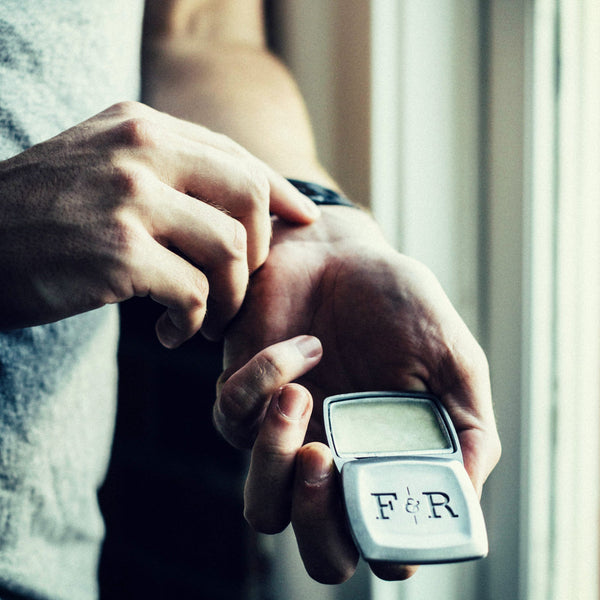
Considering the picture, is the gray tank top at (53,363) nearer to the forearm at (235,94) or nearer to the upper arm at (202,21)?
the forearm at (235,94)

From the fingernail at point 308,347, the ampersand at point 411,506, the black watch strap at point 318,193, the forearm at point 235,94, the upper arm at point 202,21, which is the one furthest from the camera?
the upper arm at point 202,21

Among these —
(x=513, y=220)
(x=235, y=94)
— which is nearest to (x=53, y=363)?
(x=235, y=94)

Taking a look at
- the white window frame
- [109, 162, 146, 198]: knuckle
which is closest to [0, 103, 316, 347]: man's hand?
[109, 162, 146, 198]: knuckle

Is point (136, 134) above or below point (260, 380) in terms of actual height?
above

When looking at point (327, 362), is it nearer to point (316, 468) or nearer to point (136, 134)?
point (316, 468)

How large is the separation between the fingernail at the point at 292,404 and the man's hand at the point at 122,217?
11 centimetres

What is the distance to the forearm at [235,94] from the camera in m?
0.84

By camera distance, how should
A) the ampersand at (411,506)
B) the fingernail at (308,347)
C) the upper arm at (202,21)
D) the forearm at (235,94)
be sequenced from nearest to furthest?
the ampersand at (411,506) < the fingernail at (308,347) < the forearm at (235,94) < the upper arm at (202,21)

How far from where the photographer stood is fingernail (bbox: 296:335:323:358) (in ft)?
1.92

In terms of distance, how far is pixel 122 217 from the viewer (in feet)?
1.60

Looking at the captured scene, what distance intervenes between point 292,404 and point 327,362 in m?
0.14

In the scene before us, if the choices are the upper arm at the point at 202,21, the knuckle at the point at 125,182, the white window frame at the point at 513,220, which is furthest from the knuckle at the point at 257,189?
the upper arm at the point at 202,21

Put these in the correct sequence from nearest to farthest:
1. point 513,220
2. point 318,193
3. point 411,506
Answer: point 411,506 → point 318,193 → point 513,220

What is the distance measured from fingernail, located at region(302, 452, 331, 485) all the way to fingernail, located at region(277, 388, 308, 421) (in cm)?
4
